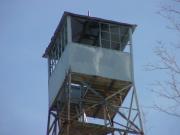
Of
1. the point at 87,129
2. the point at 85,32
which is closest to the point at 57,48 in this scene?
the point at 85,32

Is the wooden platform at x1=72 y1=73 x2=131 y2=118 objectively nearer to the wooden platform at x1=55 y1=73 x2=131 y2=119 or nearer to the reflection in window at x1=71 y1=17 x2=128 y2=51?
the wooden platform at x1=55 y1=73 x2=131 y2=119

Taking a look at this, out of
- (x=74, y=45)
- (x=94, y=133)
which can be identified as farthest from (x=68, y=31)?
(x=94, y=133)

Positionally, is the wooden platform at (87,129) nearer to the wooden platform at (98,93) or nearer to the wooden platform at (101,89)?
the wooden platform at (98,93)

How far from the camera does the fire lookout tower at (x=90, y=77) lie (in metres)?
42.5

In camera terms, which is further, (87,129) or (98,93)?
(98,93)

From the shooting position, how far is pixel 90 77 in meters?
42.6

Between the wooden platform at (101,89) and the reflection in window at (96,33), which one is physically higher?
the reflection in window at (96,33)

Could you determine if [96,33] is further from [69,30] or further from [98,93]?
[98,93]

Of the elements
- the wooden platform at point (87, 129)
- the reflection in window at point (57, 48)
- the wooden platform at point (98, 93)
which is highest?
the reflection in window at point (57, 48)

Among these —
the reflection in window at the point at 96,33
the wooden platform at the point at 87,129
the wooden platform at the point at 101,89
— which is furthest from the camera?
the reflection in window at the point at 96,33

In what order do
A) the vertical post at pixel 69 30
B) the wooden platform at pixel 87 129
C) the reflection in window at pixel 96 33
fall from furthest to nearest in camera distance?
the reflection in window at pixel 96 33
the vertical post at pixel 69 30
the wooden platform at pixel 87 129

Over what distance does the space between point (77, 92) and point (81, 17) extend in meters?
3.07

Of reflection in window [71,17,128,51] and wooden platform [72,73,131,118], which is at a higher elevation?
reflection in window [71,17,128,51]

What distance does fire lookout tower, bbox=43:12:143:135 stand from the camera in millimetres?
42500
